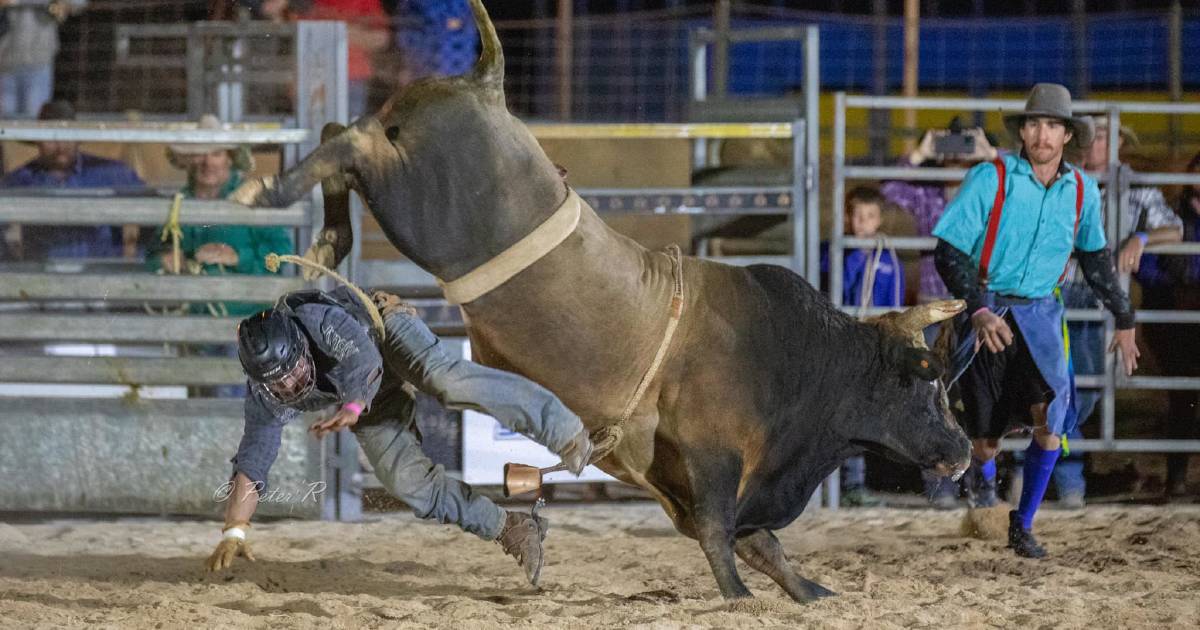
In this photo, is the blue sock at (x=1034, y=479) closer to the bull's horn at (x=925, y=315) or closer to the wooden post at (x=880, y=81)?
the bull's horn at (x=925, y=315)

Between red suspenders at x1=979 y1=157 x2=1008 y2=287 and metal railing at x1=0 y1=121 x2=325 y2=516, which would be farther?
metal railing at x1=0 y1=121 x2=325 y2=516

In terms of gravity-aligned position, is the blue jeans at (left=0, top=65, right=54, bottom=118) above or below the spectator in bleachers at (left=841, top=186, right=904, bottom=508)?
above

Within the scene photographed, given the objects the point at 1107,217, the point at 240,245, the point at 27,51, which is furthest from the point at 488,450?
the point at 27,51

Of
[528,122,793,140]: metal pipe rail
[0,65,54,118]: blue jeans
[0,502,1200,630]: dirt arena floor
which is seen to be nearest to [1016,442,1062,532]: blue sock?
[0,502,1200,630]: dirt arena floor

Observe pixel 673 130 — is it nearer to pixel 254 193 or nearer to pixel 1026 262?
pixel 1026 262

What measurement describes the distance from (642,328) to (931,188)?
3.69 metres

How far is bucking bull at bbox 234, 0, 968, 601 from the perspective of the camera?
4230 mm

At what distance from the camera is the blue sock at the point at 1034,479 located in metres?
5.96

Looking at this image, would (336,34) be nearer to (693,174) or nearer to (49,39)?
(693,174)

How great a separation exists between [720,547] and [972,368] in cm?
187

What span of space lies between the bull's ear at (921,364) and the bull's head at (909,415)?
0.03 meters

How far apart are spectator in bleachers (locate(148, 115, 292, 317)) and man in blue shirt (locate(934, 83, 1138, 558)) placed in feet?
10.3

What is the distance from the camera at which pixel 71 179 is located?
24.9 ft

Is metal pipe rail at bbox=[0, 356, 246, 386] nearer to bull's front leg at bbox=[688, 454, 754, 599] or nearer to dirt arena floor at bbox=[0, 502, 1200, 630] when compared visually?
dirt arena floor at bbox=[0, 502, 1200, 630]
